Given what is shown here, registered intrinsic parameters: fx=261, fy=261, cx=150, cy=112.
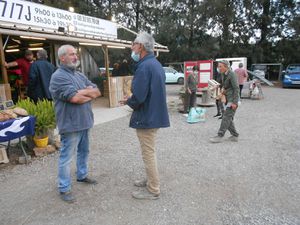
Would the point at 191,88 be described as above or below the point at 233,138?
above

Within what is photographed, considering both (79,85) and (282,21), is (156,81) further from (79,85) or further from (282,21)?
(282,21)

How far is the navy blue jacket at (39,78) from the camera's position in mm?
5055

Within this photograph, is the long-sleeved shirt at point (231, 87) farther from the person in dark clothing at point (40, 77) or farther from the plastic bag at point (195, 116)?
the person in dark clothing at point (40, 77)

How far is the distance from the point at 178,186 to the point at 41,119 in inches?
108

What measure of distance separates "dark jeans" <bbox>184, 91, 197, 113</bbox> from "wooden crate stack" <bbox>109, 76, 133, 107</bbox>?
2338mm

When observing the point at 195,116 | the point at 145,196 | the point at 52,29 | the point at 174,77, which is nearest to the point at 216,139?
the point at 195,116

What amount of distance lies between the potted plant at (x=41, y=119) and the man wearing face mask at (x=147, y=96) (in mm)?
2254

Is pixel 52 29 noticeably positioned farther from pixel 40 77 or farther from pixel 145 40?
pixel 145 40

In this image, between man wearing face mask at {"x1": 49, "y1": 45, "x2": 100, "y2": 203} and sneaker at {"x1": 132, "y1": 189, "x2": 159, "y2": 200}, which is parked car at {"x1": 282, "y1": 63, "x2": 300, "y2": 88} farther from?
man wearing face mask at {"x1": 49, "y1": 45, "x2": 100, "y2": 203}

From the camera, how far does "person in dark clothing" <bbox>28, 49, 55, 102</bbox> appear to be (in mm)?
5055

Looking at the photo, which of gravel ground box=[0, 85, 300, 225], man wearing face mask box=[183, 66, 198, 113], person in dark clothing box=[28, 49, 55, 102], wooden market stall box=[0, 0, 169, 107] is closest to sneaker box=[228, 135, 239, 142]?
gravel ground box=[0, 85, 300, 225]

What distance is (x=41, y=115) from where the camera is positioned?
15.2 ft

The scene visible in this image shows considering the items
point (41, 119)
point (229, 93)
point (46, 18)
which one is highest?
point (46, 18)

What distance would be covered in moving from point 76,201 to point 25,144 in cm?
254
